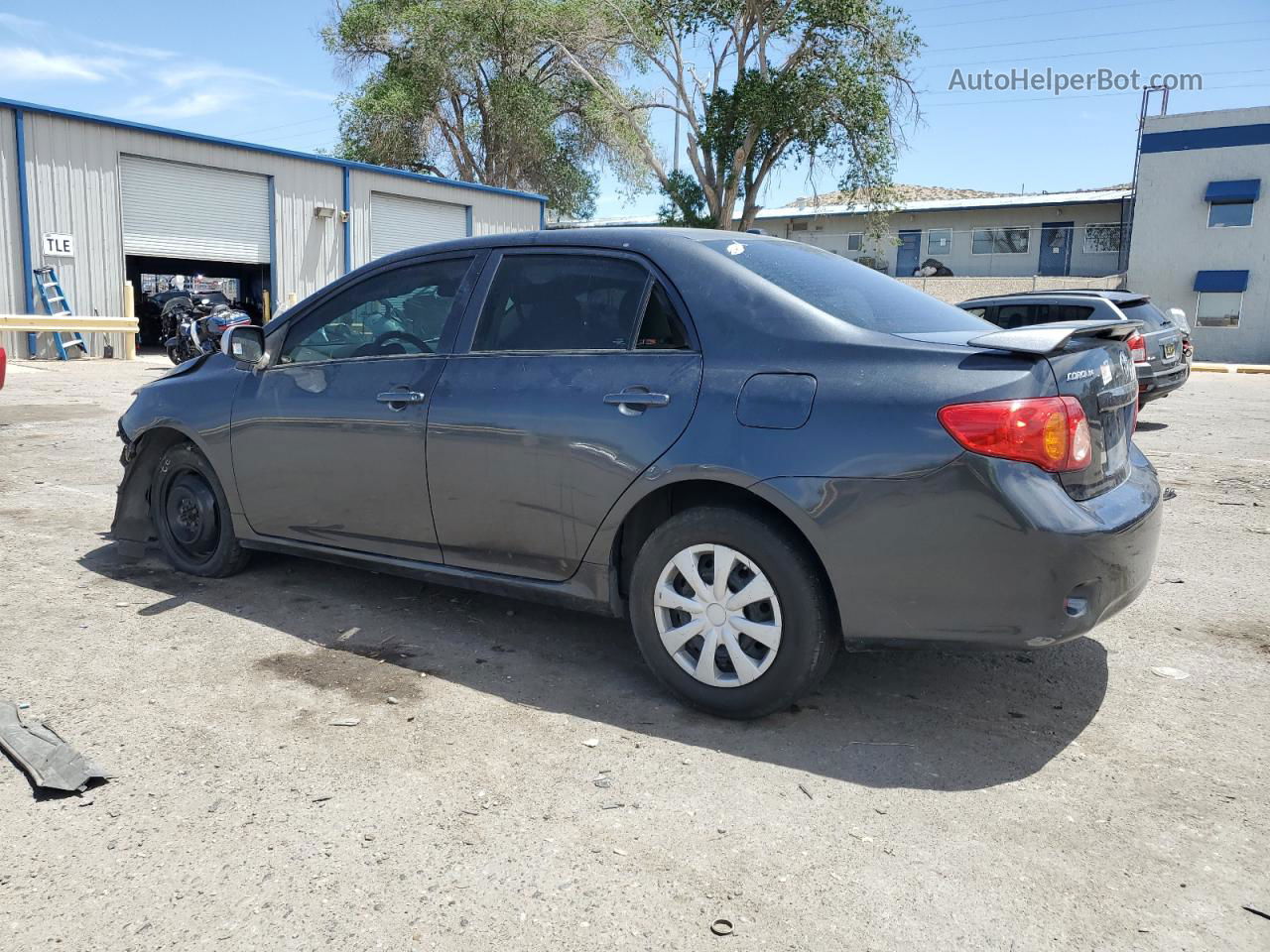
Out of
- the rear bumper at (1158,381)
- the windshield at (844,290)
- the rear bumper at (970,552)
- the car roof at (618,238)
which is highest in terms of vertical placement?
the car roof at (618,238)

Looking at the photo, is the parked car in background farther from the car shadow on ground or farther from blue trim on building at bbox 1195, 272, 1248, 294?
blue trim on building at bbox 1195, 272, 1248, 294

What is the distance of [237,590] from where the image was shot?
191 inches

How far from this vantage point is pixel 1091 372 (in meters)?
3.14

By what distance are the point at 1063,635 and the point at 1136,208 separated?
113 feet

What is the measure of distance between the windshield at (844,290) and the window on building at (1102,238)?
125 feet

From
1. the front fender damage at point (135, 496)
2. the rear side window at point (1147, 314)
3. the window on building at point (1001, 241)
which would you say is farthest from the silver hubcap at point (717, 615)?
the window on building at point (1001, 241)

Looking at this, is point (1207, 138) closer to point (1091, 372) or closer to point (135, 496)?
point (1091, 372)

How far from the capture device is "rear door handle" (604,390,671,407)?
11.2 feet

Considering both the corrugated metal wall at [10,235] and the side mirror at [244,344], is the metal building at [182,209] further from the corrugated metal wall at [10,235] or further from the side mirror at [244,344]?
the side mirror at [244,344]

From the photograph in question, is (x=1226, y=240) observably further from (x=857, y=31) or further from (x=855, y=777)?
(x=855, y=777)

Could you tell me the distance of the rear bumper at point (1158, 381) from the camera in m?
11.0

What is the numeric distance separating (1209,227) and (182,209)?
29.6 meters

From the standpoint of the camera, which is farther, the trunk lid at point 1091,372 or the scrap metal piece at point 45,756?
the trunk lid at point 1091,372

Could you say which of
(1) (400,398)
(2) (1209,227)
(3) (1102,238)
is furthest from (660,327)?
(3) (1102,238)
